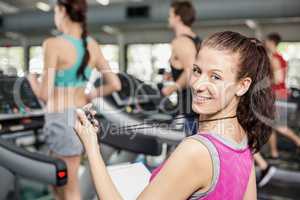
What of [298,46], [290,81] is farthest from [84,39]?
[298,46]

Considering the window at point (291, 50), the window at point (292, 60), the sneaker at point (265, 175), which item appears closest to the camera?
the sneaker at point (265, 175)

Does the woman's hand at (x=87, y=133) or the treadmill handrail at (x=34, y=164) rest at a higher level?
the woman's hand at (x=87, y=133)

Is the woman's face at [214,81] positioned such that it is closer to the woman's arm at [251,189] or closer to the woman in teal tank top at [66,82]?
the woman's arm at [251,189]

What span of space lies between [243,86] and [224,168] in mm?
199

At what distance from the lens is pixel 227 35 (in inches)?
34.9

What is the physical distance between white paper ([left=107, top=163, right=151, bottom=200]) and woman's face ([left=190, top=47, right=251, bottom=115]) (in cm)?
32

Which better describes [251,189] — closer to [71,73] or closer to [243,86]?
[243,86]

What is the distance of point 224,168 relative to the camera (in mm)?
792

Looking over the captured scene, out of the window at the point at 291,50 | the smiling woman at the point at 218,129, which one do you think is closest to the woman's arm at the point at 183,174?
the smiling woman at the point at 218,129

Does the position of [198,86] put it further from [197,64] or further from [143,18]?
[143,18]

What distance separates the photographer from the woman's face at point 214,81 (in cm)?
83

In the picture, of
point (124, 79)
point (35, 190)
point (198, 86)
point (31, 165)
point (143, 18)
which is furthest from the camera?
point (143, 18)

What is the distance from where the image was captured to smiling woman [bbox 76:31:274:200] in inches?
30.2

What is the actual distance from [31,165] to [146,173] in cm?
73
